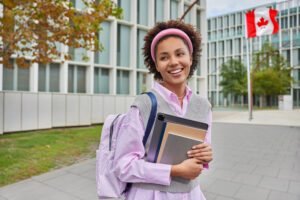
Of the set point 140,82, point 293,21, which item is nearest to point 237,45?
point 293,21

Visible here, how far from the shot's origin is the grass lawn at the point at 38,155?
4633mm

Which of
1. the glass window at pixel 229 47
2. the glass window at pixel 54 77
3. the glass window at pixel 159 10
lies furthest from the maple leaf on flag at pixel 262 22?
the glass window at pixel 229 47

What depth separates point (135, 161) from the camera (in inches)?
49.2

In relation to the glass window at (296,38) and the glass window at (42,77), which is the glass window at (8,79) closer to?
the glass window at (42,77)

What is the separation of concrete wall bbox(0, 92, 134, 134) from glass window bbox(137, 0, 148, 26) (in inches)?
248

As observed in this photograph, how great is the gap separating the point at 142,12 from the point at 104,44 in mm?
4129

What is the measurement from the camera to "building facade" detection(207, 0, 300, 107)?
42.3 metres

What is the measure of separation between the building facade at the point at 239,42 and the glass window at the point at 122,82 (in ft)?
99.0

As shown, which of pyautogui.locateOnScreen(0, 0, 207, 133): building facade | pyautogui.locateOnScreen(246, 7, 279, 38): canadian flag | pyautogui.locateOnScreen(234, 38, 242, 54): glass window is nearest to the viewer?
pyautogui.locateOnScreen(0, 0, 207, 133): building facade

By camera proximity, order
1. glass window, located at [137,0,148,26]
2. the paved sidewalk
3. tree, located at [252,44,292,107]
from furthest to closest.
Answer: tree, located at [252,44,292,107] → glass window, located at [137,0,148,26] → the paved sidewalk

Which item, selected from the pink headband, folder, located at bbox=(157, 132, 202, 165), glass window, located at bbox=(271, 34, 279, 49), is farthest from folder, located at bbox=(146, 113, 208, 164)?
glass window, located at bbox=(271, 34, 279, 49)

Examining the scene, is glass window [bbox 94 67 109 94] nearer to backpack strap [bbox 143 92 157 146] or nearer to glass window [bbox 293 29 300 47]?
backpack strap [bbox 143 92 157 146]

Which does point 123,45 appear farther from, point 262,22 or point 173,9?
point 262,22

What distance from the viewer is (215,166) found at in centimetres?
531
